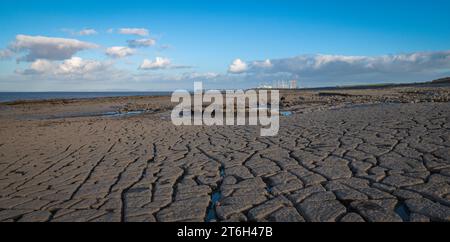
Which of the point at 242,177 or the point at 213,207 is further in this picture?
the point at 242,177

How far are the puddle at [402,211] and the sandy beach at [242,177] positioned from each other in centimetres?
2

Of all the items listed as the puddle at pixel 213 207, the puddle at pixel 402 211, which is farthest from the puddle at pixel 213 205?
the puddle at pixel 402 211

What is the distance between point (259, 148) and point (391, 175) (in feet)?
8.62

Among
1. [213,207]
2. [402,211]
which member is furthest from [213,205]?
[402,211]

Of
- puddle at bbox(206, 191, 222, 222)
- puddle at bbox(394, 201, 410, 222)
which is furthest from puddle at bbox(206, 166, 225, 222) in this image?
puddle at bbox(394, 201, 410, 222)

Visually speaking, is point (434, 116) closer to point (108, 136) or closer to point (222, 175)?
point (222, 175)

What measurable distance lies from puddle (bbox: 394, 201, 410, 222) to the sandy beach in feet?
0.06

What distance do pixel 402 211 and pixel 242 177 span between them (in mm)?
2016

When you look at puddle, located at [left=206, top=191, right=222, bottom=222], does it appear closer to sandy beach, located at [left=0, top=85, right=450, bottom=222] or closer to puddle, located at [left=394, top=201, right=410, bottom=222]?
sandy beach, located at [left=0, top=85, right=450, bottom=222]

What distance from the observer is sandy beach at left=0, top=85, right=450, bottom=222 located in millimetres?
3297

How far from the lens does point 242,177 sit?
4.47 meters

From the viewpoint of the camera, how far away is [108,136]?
348 inches

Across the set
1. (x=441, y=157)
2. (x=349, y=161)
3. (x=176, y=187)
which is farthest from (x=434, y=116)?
(x=176, y=187)

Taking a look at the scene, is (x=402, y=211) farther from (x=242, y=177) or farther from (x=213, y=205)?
(x=242, y=177)
